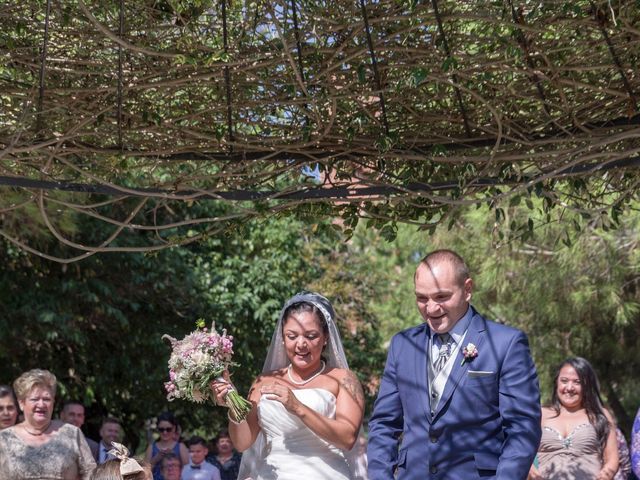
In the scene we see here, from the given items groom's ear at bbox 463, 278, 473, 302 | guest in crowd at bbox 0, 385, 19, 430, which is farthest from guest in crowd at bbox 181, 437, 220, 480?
groom's ear at bbox 463, 278, 473, 302

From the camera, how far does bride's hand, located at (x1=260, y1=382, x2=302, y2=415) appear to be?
5.03 m

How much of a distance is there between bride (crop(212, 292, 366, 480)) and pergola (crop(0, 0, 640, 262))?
604 mm

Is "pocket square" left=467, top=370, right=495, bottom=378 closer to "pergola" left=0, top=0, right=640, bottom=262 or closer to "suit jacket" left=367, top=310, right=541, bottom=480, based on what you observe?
"suit jacket" left=367, top=310, right=541, bottom=480

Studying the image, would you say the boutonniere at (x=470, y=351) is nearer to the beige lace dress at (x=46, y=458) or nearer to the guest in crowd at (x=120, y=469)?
the guest in crowd at (x=120, y=469)

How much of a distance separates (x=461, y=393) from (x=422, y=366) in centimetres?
22

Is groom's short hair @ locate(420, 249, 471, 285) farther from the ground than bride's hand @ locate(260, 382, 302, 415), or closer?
farther from the ground

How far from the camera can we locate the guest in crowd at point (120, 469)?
15.0 ft

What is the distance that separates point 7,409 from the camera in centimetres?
788

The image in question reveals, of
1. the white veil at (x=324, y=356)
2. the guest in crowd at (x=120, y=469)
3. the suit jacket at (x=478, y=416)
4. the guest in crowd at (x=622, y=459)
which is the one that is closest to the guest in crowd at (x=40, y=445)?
the white veil at (x=324, y=356)

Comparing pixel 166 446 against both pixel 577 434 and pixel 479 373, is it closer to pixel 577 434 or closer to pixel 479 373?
pixel 577 434

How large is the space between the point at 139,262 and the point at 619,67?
984 centimetres

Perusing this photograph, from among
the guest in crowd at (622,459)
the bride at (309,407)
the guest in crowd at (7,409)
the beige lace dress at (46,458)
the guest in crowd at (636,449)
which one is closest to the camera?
the bride at (309,407)

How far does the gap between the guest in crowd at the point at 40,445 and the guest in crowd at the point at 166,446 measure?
2208mm

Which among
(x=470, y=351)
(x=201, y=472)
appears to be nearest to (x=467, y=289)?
(x=470, y=351)
